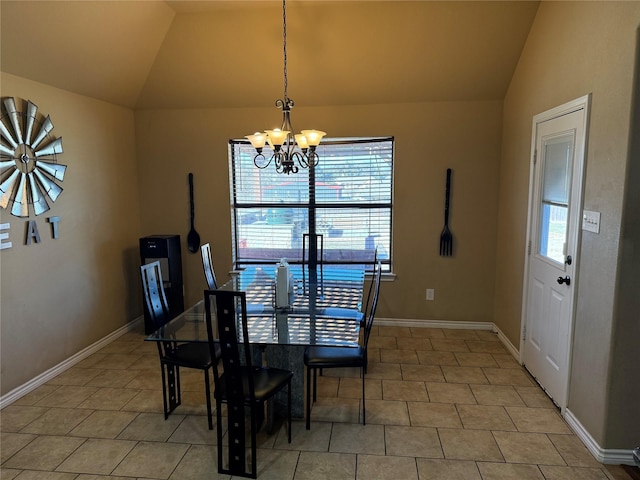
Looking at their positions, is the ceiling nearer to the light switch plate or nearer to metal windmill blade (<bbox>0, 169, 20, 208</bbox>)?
metal windmill blade (<bbox>0, 169, 20, 208</bbox>)

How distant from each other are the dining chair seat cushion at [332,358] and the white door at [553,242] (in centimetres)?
136

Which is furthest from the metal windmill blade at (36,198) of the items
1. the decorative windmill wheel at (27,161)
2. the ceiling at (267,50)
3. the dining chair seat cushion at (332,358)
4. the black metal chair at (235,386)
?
the dining chair seat cushion at (332,358)

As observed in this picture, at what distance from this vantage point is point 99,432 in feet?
8.48

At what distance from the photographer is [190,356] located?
2.65 m

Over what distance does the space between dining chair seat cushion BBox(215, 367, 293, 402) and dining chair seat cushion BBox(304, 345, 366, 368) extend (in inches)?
9.5

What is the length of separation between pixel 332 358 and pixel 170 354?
1.07 m

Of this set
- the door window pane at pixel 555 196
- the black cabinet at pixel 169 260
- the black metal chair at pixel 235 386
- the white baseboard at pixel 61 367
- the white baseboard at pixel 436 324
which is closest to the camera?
the black metal chair at pixel 235 386

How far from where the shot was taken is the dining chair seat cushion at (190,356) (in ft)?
8.47

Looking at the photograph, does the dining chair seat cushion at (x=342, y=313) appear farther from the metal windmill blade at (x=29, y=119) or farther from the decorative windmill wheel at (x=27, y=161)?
the metal windmill blade at (x=29, y=119)

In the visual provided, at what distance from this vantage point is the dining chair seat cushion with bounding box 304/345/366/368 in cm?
258

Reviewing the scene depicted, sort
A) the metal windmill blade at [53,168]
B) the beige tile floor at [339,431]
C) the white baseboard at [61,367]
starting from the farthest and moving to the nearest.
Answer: the metal windmill blade at [53,168]
the white baseboard at [61,367]
the beige tile floor at [339,431]

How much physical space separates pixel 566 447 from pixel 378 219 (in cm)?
262

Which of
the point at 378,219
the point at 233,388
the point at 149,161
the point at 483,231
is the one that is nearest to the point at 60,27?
the point at 149,161

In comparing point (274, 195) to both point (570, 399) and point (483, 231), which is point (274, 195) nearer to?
point (483, 231)
